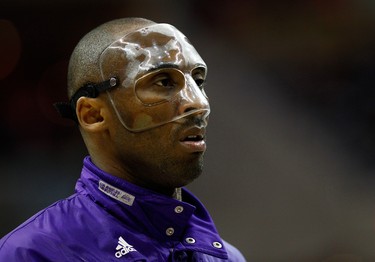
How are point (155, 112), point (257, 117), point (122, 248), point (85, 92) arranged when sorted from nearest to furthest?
point (122, 248) < point (155, 112) < point (85, 92) < point (257, 117)

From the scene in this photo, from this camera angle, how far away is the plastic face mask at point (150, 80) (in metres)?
2.36

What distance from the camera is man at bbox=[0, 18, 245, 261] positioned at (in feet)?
7.48

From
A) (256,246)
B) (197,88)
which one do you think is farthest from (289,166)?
(197,88)

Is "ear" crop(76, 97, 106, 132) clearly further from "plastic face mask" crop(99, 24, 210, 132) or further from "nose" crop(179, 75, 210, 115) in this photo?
"nose" crop(179, 75, 210, 115)

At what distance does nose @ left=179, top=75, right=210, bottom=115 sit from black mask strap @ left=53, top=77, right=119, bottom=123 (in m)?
0.23

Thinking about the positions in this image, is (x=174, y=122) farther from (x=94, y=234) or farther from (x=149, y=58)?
(x=94, y=234)

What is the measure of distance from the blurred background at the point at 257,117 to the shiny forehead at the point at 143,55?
2.60m

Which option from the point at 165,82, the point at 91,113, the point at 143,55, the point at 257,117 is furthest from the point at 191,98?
the point at 257,117

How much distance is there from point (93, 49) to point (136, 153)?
1.30 ft

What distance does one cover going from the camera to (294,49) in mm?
5379

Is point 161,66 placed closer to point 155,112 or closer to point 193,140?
point 155,112

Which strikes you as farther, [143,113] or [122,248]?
[143,113]

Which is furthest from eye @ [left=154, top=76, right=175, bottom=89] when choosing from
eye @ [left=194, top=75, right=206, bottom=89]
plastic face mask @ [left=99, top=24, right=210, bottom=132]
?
eye @ [left=194, top=75, right=206, bottom=89]

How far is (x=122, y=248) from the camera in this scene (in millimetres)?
2240
